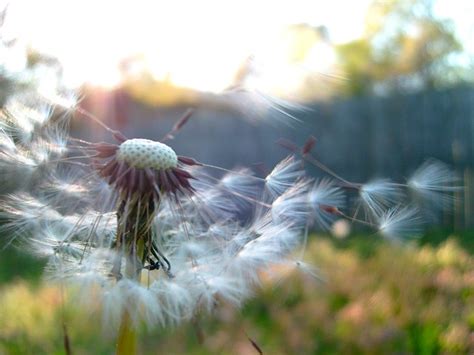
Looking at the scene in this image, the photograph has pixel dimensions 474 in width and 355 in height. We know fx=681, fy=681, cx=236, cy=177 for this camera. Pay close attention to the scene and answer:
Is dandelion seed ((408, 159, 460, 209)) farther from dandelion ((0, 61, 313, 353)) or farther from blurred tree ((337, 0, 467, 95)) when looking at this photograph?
blurred tree ((337, 0, 467, 95))

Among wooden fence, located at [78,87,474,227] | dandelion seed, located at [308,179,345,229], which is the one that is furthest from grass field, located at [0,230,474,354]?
wooden fence, located at [78,87,474,227]

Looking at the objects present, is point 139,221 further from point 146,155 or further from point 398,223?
point 398,223

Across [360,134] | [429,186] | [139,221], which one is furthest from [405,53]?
[139,221]

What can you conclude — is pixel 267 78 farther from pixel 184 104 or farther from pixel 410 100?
pixel 184 104

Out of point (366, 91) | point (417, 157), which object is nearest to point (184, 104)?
point (366, 91)

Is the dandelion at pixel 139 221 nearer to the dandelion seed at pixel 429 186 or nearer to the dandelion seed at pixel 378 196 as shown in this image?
the dandelion seed at pixel 378 196

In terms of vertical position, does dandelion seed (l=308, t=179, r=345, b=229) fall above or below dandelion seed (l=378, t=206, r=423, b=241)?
above
